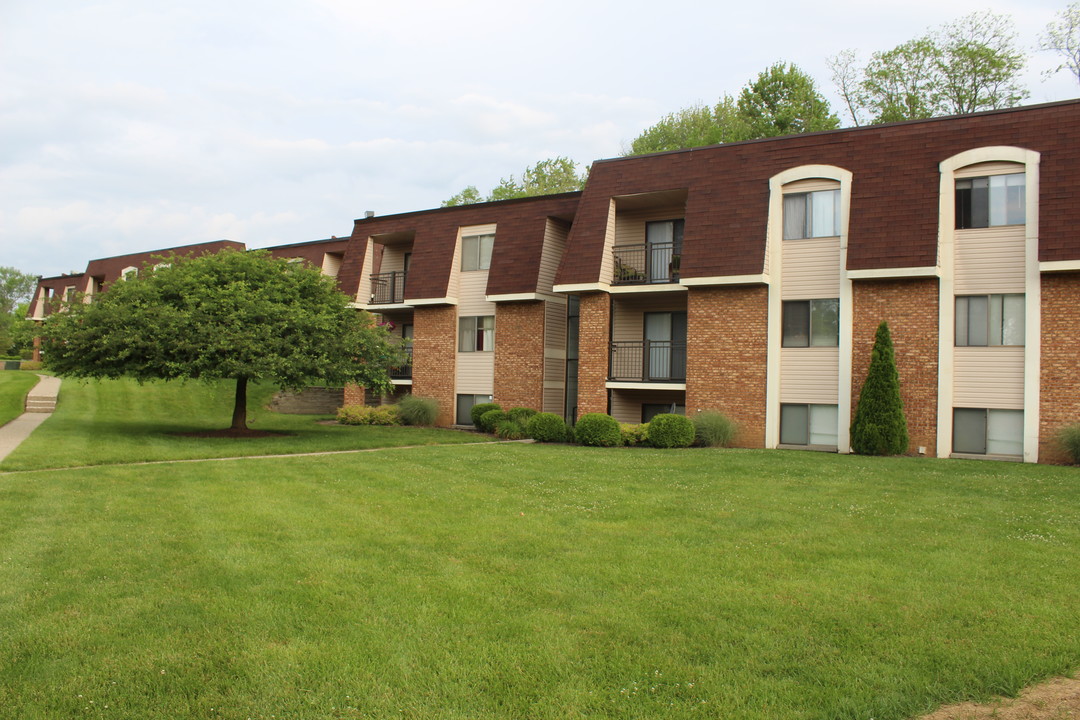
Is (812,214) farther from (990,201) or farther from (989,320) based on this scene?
(989,320)

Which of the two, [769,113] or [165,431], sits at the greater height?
[769,113]

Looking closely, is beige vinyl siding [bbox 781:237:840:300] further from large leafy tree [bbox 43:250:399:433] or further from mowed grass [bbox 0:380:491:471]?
large leafy tree [bbox 43:250:399:433]

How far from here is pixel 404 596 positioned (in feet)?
22.0

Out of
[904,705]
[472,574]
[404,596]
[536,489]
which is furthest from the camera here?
[536,489]

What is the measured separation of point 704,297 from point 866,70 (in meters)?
27.3

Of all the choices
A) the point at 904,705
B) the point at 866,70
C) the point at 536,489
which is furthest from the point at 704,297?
the point at 866,70

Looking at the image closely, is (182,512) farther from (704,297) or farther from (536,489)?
(704,297)

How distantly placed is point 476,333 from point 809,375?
38.5ft

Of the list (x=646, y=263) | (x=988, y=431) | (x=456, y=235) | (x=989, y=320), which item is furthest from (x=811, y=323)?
(x=456, y=235)

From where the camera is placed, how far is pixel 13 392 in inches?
1185

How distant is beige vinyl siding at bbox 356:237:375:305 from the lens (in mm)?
30406

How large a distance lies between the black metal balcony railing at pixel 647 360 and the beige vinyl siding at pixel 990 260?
310 inches

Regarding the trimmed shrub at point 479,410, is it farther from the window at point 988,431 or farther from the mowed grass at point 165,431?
the window at point 988,431

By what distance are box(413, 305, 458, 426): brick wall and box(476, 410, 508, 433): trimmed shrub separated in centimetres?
294
